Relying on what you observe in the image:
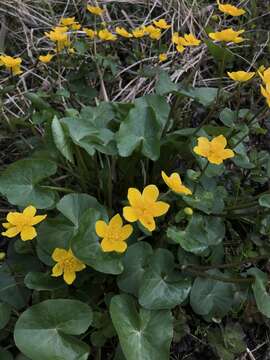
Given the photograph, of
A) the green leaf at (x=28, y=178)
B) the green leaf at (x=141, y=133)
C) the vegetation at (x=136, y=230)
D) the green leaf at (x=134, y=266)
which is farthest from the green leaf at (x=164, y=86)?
the green leaf at (x=134, y=266)

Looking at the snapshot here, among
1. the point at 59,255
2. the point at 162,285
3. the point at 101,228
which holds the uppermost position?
the point at 101,228

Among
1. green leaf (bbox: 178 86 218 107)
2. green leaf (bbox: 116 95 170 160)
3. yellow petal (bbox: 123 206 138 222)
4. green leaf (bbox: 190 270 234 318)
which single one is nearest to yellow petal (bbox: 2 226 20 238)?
yellow petal (bbox: 123 206 138 222)

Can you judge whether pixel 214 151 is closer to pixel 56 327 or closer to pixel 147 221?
pixel 147 221

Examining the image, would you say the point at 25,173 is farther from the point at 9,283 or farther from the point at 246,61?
the point at 246,61

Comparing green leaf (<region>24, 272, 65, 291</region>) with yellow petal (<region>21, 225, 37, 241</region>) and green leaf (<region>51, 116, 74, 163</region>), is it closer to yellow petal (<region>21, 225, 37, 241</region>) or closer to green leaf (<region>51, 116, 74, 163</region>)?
yellow petal (<region>21, 225, 37, 241</region>)

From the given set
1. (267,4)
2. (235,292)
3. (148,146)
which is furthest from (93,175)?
(267,4)

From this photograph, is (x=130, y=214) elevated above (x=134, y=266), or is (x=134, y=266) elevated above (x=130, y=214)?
(x=130, y=214)

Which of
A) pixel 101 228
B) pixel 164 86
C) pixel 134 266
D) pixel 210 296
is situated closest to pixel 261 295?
pixel 210 296
